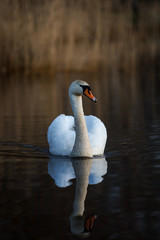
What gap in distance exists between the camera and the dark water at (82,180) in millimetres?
3686

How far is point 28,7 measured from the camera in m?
16.2

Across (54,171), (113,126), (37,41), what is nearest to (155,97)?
(113,126)

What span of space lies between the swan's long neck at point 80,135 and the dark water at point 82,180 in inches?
5.3

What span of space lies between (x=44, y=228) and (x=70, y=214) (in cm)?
34

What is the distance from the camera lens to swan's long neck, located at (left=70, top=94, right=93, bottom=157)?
5973 millimetres

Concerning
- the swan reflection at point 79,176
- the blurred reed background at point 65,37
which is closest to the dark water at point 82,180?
the swan reflection at point 79,176

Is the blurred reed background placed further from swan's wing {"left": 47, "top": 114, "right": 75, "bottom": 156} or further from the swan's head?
the swan's head

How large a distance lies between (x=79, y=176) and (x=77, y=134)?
2.84 feet

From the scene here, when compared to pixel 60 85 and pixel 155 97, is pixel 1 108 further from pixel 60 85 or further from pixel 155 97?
pixel 60 85

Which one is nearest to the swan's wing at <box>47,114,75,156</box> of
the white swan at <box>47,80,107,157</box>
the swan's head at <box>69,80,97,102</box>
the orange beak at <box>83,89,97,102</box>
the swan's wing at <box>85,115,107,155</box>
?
the white swan at <box>47,80,107,157</box>

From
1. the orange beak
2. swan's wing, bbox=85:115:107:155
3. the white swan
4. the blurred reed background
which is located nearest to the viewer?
the orange beak

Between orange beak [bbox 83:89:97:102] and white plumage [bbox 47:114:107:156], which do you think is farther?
white plumage [bbox 47:114:107:156]

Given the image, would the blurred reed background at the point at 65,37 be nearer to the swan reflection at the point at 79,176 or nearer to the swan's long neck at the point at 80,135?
the swan's long neck at the point at 80,135

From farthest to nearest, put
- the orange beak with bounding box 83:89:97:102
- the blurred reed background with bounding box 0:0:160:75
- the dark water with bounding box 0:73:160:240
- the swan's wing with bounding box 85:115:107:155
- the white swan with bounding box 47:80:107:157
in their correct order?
the blurred reed background with bounding box 0:0:160:75 → the swan's wing with bounding box 85:115:107:155 → the white swan with bounding box 47:80:107:157 → the orange beak with bounding box 83:89:97:102 → the dark water with bounding box 0:73:160:240
